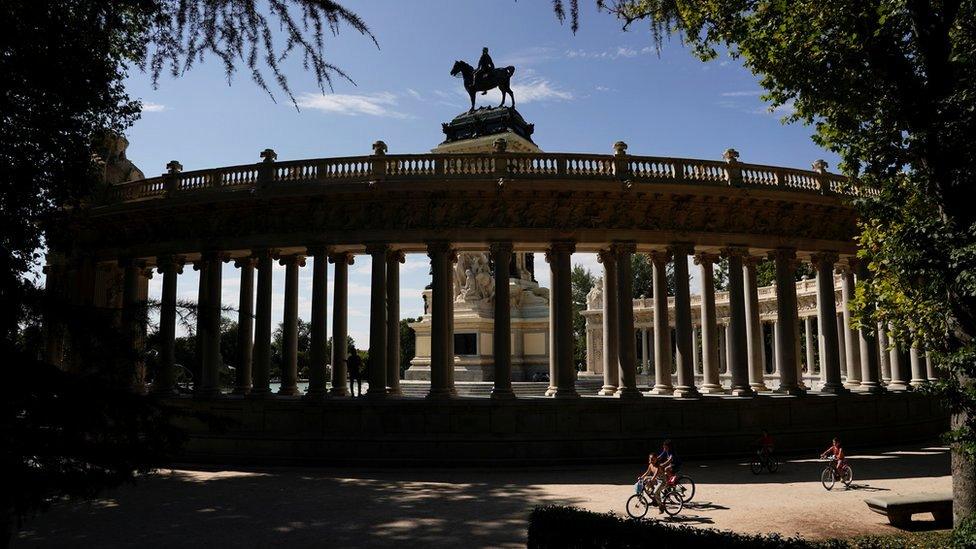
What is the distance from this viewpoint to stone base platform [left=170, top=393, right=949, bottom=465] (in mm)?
26109

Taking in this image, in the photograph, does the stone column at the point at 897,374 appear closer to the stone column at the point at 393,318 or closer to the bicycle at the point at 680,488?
the bicycle at the point at 680,488

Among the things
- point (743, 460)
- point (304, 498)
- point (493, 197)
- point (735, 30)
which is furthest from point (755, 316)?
point (304, 498)

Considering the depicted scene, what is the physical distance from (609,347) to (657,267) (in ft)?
14.0

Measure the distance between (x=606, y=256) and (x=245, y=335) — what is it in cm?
1622

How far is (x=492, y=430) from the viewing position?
26.3 meters

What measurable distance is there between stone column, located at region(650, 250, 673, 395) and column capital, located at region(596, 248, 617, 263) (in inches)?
90.9

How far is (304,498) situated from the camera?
19547mm

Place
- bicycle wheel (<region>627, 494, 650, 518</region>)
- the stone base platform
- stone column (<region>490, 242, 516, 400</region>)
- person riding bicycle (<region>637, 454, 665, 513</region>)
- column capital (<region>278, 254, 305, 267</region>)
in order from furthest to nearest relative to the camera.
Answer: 1. column capital (<region>278, 254, 305, 267</region>)
2. stone column (<region>490, 242, 516, 400</region>)
3. the stone base platform
4. person riding bicycle (<region>637, 454, 665, 513</region>)
5. bicycle wheel (<region>627, 494, 650, 518</region>)

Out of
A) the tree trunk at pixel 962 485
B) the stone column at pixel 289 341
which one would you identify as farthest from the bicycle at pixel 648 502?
the stone column at pixel 289 341

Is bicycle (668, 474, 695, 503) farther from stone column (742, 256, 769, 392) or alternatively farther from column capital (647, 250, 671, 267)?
stone column (742, 256, 769, 392)

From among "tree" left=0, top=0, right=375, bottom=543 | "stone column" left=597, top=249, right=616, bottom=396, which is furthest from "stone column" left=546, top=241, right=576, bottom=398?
"tree" left=0, top=0, right=375, bottom=543

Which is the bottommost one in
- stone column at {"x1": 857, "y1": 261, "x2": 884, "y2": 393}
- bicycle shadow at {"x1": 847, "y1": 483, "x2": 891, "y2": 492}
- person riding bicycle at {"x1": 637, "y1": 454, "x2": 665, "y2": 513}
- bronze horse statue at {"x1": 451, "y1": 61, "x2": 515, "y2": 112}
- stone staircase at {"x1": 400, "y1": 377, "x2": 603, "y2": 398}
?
bicycle shadow at {"x1": 847, "y1": 483, "x2": 891, "y2": 492}

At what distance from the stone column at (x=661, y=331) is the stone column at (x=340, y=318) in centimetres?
1389

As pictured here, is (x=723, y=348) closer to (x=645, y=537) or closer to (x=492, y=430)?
(x=492, y=430)
